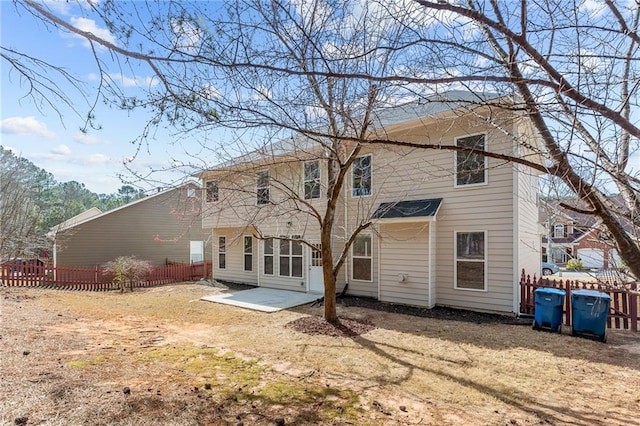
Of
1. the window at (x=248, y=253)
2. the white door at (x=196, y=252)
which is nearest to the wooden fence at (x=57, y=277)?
the window at (x=248, y=253)

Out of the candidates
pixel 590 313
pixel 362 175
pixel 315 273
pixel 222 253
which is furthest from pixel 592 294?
pixel 222 253

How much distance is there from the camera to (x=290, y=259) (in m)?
12.3

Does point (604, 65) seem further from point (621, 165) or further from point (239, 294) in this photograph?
point (239, 294)

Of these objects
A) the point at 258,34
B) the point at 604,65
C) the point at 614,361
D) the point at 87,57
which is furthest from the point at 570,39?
the point at 614,361

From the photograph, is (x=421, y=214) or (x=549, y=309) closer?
(x=549, y=309)

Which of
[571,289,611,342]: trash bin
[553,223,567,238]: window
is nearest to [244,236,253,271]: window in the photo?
[571,289,611,342]: trash bin

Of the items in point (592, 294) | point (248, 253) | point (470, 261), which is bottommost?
point (592, 294)

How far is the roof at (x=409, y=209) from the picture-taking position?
8.79 m

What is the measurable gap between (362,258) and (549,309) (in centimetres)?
503

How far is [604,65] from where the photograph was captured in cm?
269

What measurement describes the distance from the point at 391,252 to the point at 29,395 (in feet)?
26.7

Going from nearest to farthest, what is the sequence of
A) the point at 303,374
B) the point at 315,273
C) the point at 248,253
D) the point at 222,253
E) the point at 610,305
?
the point at 303,374
the point at 610,305
the point at 315,273
the point at 248,253
the point at 222,253

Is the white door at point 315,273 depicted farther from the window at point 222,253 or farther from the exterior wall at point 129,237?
the exterior wall at point 129,237

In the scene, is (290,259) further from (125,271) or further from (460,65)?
(460,65)
